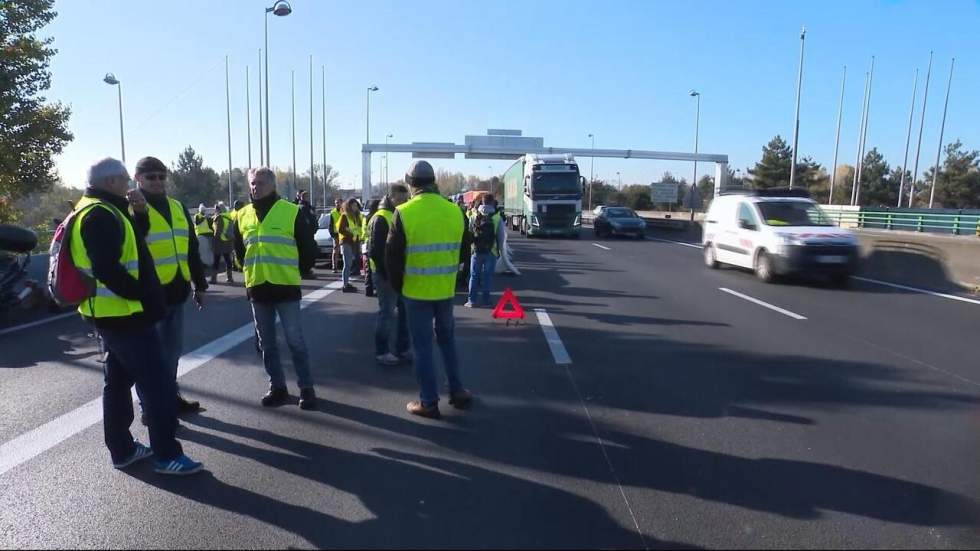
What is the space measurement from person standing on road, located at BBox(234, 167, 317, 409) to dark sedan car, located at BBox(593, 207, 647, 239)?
2788cm

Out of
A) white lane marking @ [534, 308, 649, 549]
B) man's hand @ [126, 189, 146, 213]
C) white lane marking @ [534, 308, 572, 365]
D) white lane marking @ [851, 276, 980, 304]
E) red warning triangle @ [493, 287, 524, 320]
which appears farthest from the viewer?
white lane marking @ [851, 276, 980, 304]

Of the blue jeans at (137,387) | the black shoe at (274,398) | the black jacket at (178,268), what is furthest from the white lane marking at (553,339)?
the blue jeans at (137,387)

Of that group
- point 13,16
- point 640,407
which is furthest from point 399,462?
point 13,16

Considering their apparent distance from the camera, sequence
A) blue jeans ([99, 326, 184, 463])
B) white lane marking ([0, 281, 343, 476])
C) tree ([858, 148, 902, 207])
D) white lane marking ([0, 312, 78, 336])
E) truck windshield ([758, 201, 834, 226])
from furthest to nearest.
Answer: tree ([858, 148, 902, 207]) < truck windshield ([758, 201, 834, 226]) < white lane marking ([0, 312, 78, 336]) < white lane marking ([0, 281, 343, 476]) < blue jeans ([99, 326, 184, 463])

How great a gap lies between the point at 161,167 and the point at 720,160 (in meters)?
57.5

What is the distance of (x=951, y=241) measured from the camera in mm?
14445

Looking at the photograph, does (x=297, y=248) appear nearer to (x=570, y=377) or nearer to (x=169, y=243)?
(x=169, y=243)

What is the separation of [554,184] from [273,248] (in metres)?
26.4

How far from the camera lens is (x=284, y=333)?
17.2ft

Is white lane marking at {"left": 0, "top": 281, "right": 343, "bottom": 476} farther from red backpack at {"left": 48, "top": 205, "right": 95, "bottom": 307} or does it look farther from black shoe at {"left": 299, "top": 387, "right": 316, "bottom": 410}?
black shoe at {"left": 299, "top": 387, "right": 316, "bottom": 410}

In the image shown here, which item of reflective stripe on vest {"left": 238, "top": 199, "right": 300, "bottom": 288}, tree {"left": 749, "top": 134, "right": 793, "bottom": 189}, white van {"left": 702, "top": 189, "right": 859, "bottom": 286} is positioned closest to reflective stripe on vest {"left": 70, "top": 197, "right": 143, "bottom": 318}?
reflective stripe on vest {"left": 238, "top": 199, "right": 300, "bottom": 288}

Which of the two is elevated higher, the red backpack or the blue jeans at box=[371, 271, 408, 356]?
the red backpack

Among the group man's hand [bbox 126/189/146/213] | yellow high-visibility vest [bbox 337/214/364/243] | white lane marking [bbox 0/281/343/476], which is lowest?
white lane marking [bbox 0/281/343/476]

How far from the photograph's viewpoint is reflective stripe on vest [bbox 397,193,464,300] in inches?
194
